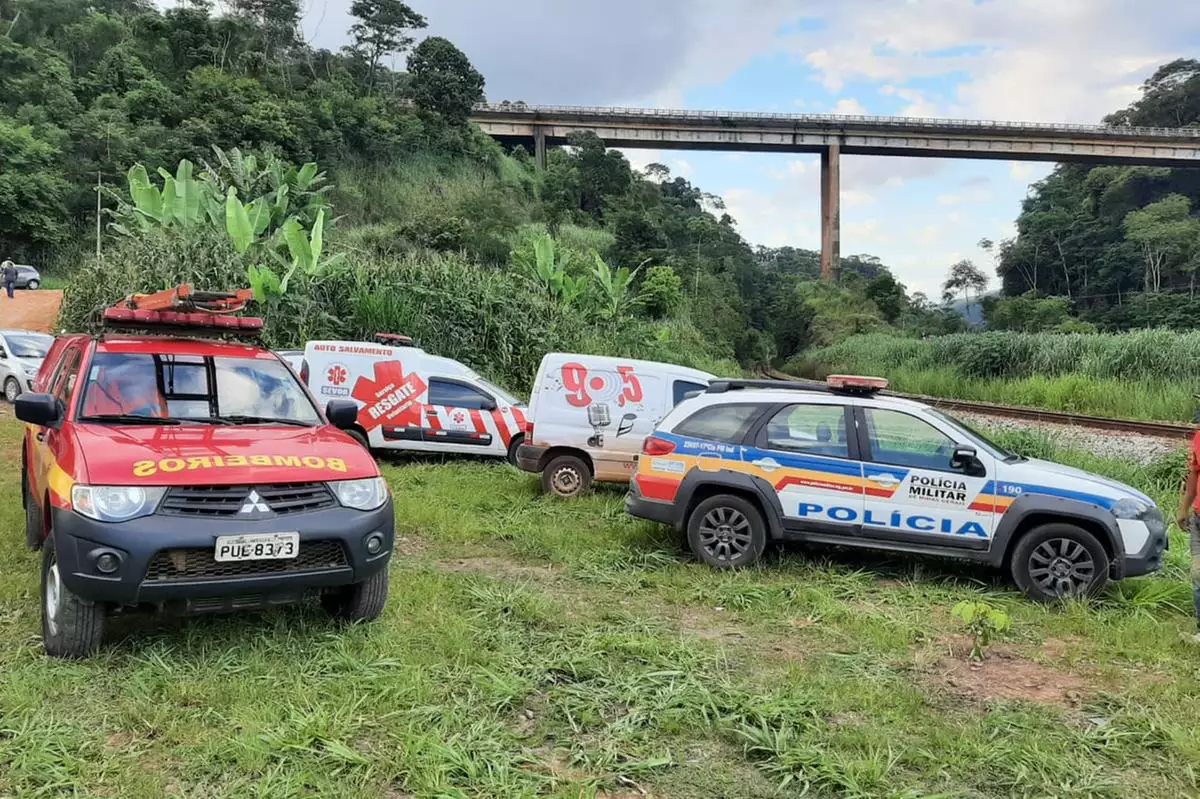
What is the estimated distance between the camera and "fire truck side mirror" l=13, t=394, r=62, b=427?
15.2 ft

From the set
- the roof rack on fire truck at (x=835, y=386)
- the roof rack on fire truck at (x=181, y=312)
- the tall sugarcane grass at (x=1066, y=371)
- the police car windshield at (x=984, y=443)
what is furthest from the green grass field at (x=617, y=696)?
the tall sugarcane grass at (x=1066, y=371)

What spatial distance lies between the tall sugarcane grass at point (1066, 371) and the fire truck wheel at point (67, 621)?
21.4 m

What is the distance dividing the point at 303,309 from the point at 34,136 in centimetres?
3026

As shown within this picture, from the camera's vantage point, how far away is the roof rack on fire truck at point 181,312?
217 inches

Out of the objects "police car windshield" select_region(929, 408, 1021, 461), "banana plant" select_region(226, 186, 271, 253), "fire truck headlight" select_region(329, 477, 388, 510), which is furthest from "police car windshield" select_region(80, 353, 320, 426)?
"banana plant" select_region(226, 186, 271, 253)

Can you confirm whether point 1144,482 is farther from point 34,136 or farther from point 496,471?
point 34,136

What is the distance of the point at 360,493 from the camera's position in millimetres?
4605

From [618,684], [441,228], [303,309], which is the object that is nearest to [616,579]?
[618,684]

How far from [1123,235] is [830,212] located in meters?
20.6

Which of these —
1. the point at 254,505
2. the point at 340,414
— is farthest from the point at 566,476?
the point at 254,505

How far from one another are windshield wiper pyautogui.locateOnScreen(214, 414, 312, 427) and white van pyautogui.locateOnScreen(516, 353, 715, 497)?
4761 millimetres

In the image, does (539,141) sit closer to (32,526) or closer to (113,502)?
(32,526)

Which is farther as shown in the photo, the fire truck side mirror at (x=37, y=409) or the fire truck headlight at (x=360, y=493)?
the fire truck side mirror at (x=37, y=409)

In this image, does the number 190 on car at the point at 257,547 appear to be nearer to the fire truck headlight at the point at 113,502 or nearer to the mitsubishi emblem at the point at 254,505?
the mitsubishi emblem at the point at 254,505
